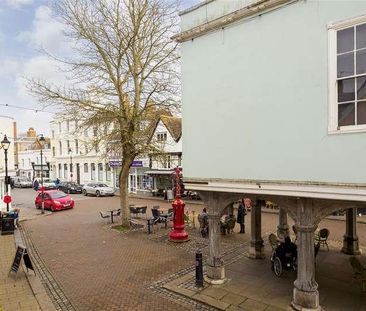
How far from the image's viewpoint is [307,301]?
720 cm

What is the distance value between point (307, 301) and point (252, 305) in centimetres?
131

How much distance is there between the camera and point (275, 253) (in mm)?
9828

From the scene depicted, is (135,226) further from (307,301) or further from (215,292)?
(307,301)

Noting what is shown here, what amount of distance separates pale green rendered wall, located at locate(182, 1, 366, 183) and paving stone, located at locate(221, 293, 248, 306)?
3.14m

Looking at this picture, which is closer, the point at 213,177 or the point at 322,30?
the point at 322,30

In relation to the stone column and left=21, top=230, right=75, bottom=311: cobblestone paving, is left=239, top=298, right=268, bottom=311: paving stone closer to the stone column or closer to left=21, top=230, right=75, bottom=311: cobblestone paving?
the stone column

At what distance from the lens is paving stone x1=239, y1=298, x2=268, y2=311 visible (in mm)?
7598

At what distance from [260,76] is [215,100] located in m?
1.40

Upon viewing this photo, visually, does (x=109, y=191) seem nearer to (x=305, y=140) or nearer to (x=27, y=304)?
(x=27, y=304)

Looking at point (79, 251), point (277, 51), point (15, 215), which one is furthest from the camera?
point (15, 215)

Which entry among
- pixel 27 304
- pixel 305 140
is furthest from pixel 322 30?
pixel 27 304

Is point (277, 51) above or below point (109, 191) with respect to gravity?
above

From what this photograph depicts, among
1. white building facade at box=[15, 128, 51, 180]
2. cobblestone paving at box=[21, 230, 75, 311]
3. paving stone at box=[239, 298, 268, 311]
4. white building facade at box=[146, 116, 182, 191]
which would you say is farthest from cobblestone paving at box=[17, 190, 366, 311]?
white building facade at box=[15, 128, 51, 180]

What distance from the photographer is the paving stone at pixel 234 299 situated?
7949mm
